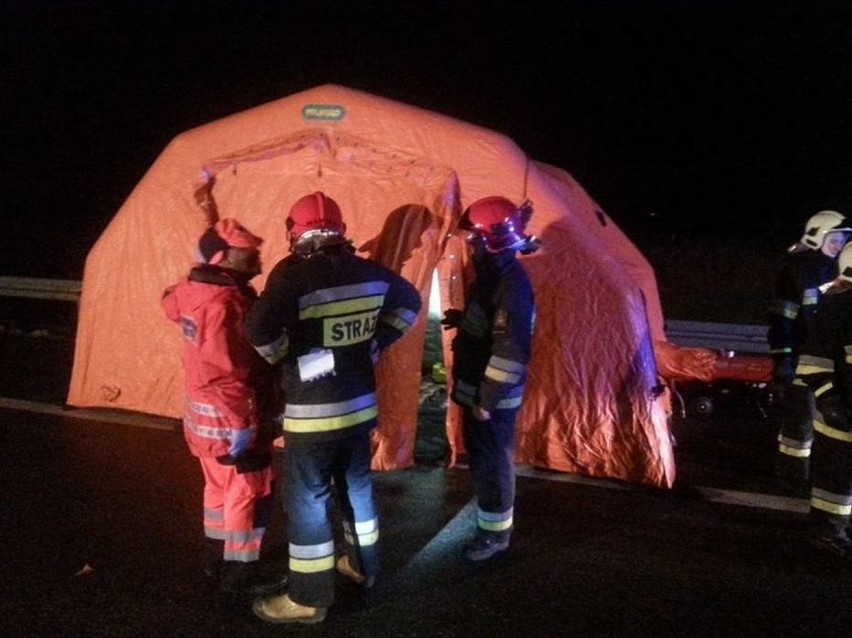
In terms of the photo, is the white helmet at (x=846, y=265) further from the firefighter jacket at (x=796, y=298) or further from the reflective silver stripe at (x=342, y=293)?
the reflective silver stripe at (x=342, y=293)

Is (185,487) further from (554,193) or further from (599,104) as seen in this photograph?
(599,104)

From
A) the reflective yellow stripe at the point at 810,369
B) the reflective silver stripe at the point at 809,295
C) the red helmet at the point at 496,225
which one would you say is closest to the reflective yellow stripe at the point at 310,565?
the red helmet at the point at 496,225

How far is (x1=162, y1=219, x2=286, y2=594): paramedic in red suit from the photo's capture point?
352 cm

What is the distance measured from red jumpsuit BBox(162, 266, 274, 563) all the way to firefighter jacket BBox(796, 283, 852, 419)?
3148 millimetres

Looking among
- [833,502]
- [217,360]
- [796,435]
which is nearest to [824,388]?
[833,502]

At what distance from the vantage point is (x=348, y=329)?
3441 mm

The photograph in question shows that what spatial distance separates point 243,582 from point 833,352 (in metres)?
3.47

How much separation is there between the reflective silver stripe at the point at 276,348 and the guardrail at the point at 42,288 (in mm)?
8107

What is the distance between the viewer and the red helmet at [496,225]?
13.4 ft

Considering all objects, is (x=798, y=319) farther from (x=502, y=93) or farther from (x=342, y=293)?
(x=502, y=93)

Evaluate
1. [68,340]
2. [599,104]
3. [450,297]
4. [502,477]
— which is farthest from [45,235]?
[502,477]

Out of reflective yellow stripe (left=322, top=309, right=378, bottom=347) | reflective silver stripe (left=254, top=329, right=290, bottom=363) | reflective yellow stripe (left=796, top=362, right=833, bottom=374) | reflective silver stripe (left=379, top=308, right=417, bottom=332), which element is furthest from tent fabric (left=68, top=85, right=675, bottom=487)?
reflective silver stripe (left=254, top=329, right=290, bottom=363)

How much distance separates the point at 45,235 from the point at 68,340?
8993 mm

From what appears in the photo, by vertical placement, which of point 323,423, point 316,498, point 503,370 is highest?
point 503,370
